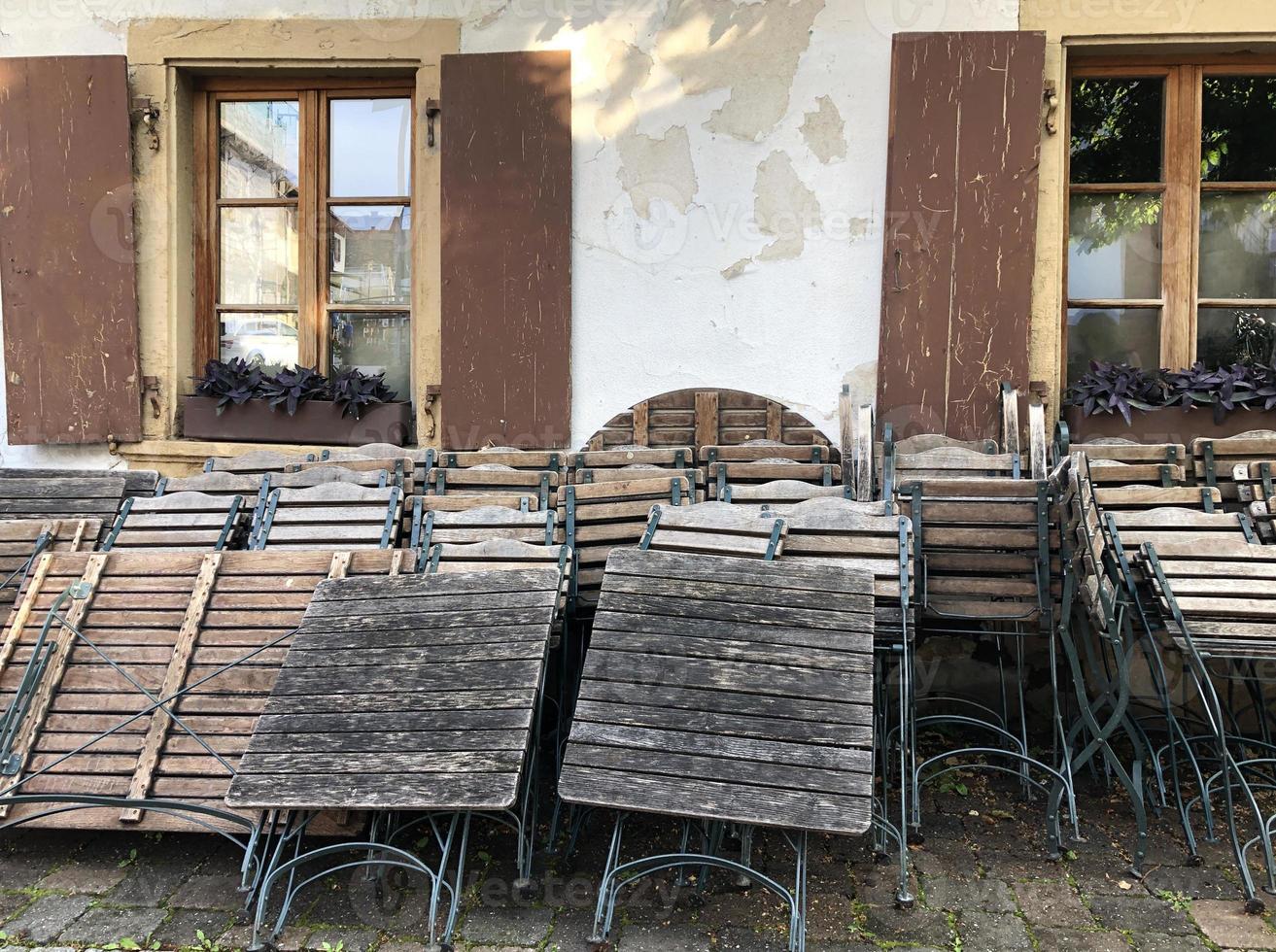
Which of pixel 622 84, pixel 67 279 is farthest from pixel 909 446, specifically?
pixel 67 279

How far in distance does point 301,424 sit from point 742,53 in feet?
9.67

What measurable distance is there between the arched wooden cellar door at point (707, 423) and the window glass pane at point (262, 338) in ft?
6.26

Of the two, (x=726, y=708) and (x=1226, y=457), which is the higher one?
(x=1226, y=457)

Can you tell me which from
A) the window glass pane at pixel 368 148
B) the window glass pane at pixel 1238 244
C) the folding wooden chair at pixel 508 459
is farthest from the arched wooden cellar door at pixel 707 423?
the window glass pane at pixel 1238 244

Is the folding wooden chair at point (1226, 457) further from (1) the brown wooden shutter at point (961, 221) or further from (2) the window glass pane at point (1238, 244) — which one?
(2) the window glass pane at point (1238, 244)

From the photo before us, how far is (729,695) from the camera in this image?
2.74 m

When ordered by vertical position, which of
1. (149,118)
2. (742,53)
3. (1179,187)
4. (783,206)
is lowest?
(783,206)

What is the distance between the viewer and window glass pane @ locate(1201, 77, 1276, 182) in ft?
15.6

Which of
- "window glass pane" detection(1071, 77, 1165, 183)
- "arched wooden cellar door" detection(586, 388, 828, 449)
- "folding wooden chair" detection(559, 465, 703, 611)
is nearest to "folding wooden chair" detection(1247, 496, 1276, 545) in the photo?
"arched wooden cellar door" detection(586, 388, 828, 449)

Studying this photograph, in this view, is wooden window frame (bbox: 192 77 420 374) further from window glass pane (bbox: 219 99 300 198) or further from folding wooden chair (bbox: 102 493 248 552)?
folding wooden chair (bbox: 102 493 248 552)

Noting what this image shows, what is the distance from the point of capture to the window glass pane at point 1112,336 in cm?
482

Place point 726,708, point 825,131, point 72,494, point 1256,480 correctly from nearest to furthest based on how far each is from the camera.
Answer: point 726,708
point 1256,480
point 72,494
point 825,131

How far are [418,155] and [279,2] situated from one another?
1069 mm

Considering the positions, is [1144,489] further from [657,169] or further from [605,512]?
[657,169]
